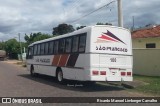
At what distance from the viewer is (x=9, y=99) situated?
1370cm

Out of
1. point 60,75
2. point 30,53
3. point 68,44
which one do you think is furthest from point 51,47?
point 30,53

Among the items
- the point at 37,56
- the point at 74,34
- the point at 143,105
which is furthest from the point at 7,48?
the point at 143,105

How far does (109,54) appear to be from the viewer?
17.2 m

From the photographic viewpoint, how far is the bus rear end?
661 inches

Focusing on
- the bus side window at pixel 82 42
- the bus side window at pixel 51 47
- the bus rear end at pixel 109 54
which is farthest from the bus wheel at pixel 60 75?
the bus rear end at pixel 109 54

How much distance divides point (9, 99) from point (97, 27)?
588 centimetres

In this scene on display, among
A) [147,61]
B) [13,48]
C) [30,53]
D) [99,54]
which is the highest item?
[13,48]

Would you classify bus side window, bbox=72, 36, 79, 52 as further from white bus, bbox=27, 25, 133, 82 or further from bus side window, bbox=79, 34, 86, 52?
bus side window, bbox=79, 34, 86, 52

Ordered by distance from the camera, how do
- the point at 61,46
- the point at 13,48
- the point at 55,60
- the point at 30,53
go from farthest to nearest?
the point at 13,48, the point at 30,53, the point at 55,60, the point at 61,46

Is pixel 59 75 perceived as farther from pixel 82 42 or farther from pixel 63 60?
pixel 82 42

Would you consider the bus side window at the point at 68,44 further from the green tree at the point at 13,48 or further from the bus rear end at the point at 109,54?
the green tree at the point at 13,48

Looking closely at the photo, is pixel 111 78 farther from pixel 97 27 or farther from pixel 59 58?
pixel 59 58

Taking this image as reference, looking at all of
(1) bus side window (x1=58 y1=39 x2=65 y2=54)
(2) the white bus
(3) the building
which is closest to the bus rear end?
(2) the white bus

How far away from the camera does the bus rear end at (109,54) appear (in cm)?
1678
